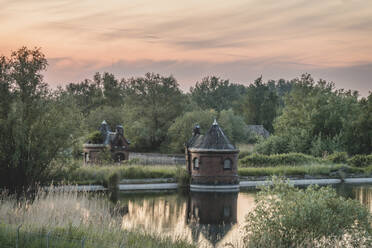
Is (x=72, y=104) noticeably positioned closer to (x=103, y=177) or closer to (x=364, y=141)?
(x=103, y=177)

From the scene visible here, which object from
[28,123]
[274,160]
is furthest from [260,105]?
[28,123]

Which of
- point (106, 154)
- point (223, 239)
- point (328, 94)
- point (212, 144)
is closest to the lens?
point (223, 239)

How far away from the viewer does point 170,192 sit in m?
30.0

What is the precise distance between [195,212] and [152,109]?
38.4 metres

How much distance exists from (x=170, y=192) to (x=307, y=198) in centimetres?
1679

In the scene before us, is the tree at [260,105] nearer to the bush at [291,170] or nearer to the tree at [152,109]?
the tree at [152,109]

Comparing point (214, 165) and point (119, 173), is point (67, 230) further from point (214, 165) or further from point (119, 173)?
point (214, 165)

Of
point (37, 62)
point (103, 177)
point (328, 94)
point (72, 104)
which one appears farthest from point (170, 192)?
point (328, 94)

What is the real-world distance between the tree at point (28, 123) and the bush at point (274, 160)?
22.3 meters

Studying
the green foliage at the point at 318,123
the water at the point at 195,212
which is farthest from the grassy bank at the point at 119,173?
the green foliage at the point at 318,123

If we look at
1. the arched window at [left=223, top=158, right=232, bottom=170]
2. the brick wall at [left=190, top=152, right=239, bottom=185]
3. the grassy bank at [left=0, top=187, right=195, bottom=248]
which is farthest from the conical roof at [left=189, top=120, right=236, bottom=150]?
the grassy bank at [left=0, top=187, right=195, bottom=248]

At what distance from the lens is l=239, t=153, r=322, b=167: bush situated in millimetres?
40250

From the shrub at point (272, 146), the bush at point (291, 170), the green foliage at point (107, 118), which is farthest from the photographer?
the green foliage at point (107, 118)

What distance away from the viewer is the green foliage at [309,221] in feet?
44.3
